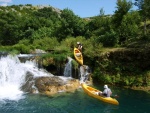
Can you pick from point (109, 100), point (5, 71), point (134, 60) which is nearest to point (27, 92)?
point (5, 71)

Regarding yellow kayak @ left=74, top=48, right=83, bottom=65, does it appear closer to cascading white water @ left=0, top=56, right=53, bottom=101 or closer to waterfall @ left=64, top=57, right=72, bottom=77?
waterfall @ left=64, top=57, right=72, bottom=77

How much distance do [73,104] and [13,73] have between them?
8.89 m

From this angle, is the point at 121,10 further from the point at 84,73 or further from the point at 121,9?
the point at 84,73

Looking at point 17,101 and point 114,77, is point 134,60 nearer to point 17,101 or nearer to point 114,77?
point 114,77

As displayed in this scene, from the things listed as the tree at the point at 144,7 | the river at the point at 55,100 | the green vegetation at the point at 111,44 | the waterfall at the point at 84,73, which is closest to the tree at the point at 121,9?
the green vegetation at the point at 111,44

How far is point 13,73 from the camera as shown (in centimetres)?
2694

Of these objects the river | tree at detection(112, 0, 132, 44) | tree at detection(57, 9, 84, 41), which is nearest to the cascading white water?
the river

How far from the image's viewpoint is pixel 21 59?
28938mm

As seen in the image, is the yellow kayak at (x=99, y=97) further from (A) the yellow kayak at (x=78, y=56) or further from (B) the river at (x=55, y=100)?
(A) the yellow kayak at (x=78, y=56)

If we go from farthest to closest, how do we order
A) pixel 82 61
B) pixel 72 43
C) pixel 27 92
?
1. pixel 72 43
2. pixel 82 61
3. pixel 27 92

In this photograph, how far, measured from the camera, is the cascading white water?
2490 cm

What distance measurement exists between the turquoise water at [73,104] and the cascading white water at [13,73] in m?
2.76

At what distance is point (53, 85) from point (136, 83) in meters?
8.32

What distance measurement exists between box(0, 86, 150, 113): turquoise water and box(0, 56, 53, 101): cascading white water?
276 cm
